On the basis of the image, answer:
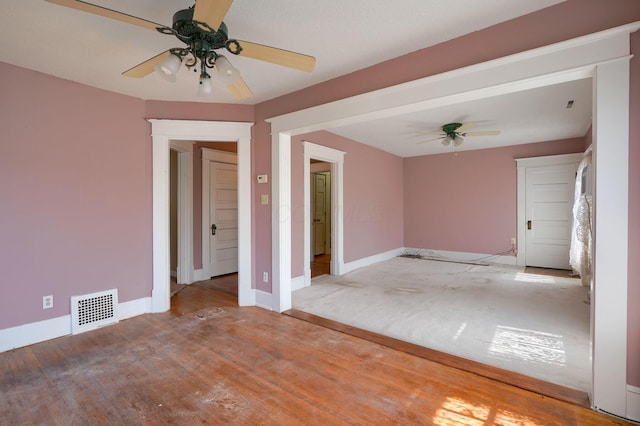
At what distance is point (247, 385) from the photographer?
202 cm

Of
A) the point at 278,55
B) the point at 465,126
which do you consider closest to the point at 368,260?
the point at 465,126

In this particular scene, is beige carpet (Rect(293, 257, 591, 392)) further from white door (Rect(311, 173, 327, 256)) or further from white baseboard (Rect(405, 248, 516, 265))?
white door (Rect(311, 173, 327, 256))

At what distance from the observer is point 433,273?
5.32 meters

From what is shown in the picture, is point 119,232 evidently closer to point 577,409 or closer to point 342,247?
point 342,247

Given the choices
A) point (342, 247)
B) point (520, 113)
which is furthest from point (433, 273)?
point (520, 113)

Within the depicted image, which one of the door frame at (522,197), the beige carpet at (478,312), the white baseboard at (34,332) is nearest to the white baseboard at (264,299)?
the beige carpet at (478,312)

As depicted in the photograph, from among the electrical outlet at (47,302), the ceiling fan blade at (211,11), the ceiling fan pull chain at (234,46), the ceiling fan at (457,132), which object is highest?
the ceiling fan at (457,132)

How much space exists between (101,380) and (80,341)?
91 centimetres

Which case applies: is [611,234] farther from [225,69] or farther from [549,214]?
[549,214]

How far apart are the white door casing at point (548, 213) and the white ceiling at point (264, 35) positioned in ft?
8.51

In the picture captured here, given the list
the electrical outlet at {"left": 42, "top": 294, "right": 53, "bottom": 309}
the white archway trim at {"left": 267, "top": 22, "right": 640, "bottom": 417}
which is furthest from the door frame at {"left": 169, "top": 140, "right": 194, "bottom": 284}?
the white archway trim at {"left": 267, "top": 22, "right": 640, "bottom": 417}

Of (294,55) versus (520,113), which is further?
(520,113)

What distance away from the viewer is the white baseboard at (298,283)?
434cm

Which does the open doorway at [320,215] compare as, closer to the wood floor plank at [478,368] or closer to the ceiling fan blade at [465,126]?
the ceiling fan blade at [465,126]
